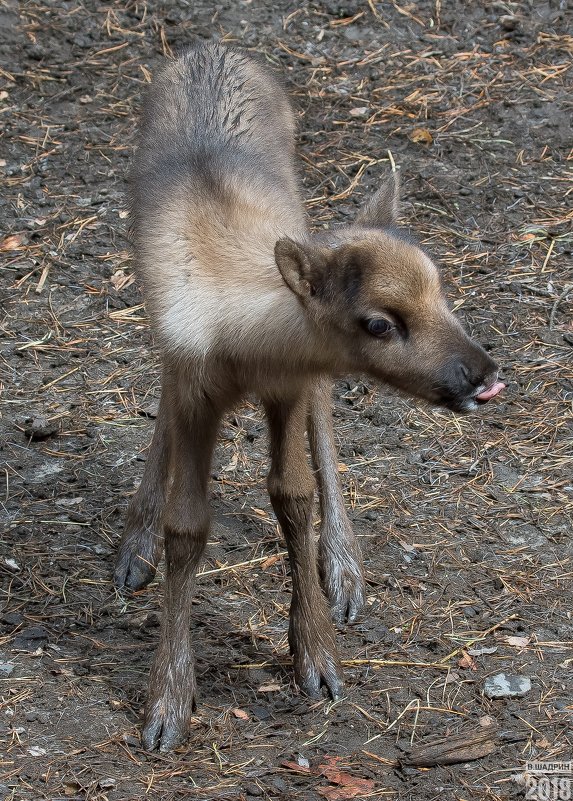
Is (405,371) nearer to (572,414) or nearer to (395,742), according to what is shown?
(395,742)

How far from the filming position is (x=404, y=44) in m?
10.9

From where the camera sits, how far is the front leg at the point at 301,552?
5664 millimetres

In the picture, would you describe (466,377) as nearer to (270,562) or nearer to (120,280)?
(270,562)

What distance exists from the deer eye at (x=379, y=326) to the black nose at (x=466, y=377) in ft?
0.87

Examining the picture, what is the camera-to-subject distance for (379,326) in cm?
479

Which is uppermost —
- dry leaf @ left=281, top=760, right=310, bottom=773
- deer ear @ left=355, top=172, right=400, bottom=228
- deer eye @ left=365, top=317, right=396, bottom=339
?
Result: deer ear @ left=355, top=172, right=400, bottom=228

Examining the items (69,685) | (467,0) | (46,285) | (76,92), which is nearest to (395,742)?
(69,685)

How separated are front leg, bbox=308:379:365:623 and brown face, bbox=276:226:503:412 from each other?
1616 millimetres

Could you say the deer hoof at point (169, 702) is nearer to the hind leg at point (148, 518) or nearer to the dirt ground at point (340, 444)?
the dirt ground at point (340, 444)

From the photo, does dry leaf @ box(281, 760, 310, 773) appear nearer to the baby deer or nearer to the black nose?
the baby deer

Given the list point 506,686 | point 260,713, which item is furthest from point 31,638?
point 506,686

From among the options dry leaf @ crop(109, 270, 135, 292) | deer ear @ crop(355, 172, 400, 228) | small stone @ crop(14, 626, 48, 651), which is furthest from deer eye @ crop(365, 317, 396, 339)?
dry leaf @ crop(109, 270, 135, 292)

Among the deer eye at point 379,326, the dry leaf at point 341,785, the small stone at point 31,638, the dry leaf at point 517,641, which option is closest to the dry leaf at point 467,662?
the dry leaf at point 517,641

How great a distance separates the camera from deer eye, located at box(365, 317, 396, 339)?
4777 mm
